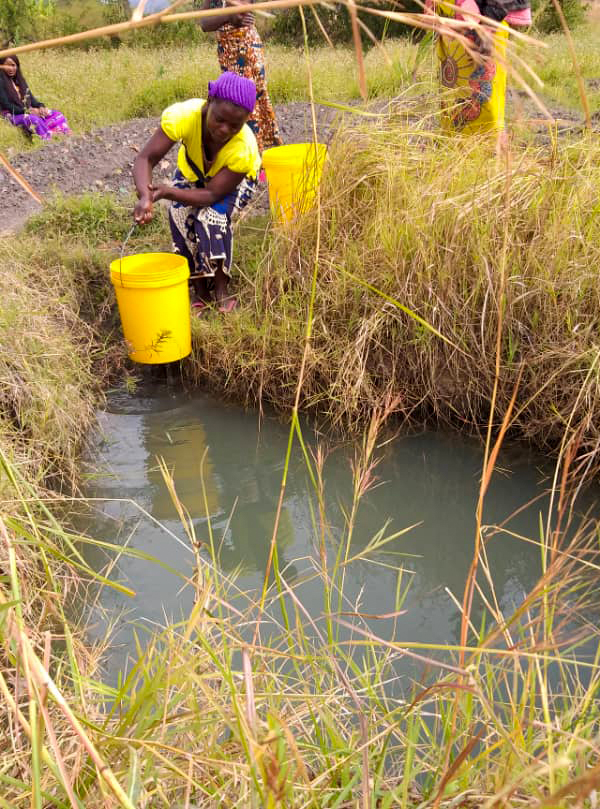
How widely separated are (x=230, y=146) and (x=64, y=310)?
116cm

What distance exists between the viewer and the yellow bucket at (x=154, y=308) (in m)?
3.29

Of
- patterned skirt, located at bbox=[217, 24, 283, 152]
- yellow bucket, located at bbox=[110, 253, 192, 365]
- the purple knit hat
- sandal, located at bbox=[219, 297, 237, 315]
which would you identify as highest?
patterned skirt, located at bbox=[217, 24, 283, 152]

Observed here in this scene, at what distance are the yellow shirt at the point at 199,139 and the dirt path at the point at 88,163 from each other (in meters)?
1.09

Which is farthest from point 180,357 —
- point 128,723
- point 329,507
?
point 128,723

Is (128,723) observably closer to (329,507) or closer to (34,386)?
(329,507)

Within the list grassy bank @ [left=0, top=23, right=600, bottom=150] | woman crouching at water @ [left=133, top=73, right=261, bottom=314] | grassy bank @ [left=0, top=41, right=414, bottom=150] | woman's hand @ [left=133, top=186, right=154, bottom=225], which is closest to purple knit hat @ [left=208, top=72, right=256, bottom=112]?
woman crouching at water @ [left=133, top=73, right=261, bottom=314]

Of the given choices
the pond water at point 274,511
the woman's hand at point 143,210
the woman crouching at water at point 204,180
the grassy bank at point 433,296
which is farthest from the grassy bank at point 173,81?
the pond water at point 274,511

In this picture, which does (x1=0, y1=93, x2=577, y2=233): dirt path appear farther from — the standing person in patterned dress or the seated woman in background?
the seated woman in background

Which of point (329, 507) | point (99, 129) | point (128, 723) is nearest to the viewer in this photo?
point (128, 723)

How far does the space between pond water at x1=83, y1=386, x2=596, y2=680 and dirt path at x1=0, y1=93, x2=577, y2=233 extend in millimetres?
2141

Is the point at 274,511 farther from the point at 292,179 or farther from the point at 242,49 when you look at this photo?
the point at 242,49

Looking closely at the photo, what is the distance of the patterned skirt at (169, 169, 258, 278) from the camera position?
384 cm

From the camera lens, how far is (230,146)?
148 inches

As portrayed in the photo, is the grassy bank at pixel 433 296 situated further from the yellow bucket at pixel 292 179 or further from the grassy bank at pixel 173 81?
the grassy bank at pixel 173 81
